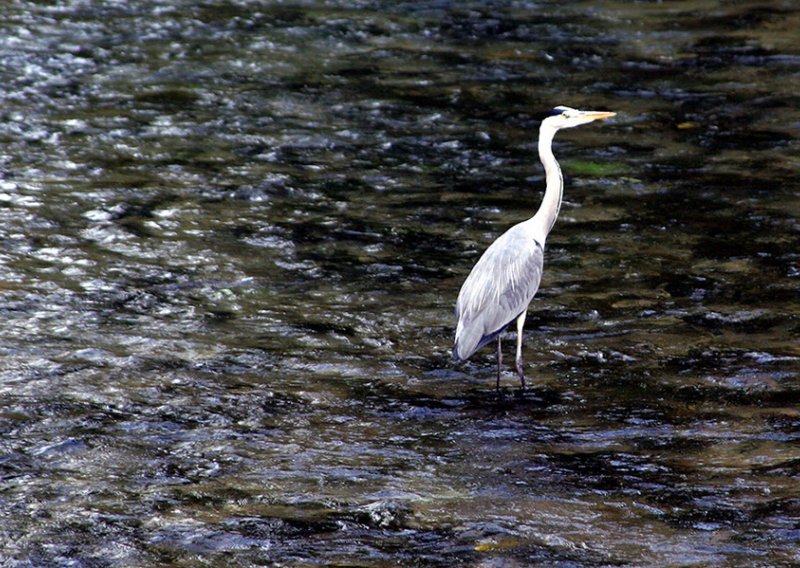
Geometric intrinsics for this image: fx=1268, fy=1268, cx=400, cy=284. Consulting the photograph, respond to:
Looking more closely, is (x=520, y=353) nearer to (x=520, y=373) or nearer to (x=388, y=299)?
(x=520, y=373)

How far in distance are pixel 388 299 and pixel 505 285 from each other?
1.31m

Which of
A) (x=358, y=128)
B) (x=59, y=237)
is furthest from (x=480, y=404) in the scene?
(x=358, y=128)

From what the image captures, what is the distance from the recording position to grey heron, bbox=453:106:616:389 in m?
7.41

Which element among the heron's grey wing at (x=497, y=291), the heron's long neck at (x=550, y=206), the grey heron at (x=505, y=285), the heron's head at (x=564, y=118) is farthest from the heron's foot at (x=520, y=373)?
the heron's head at (x=564, y=118)

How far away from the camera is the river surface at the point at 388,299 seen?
229 inches

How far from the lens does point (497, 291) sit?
7.59 meters

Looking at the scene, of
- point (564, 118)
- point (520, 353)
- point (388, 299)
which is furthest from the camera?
point (388, 299)

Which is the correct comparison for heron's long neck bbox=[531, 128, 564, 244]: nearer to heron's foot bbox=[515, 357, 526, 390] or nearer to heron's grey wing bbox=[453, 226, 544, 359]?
heron's grey wing bbox=[453, 226, 544, 359]

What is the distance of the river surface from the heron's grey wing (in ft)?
1.09

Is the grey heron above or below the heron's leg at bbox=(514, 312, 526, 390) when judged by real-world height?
above

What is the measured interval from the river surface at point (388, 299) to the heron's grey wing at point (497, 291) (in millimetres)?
332

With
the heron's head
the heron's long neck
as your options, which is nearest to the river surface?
the heron's long neck

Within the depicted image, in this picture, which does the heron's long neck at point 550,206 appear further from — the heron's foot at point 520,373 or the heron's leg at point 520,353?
the heron's foot at point 520,373

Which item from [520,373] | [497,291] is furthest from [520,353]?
[497,291]
